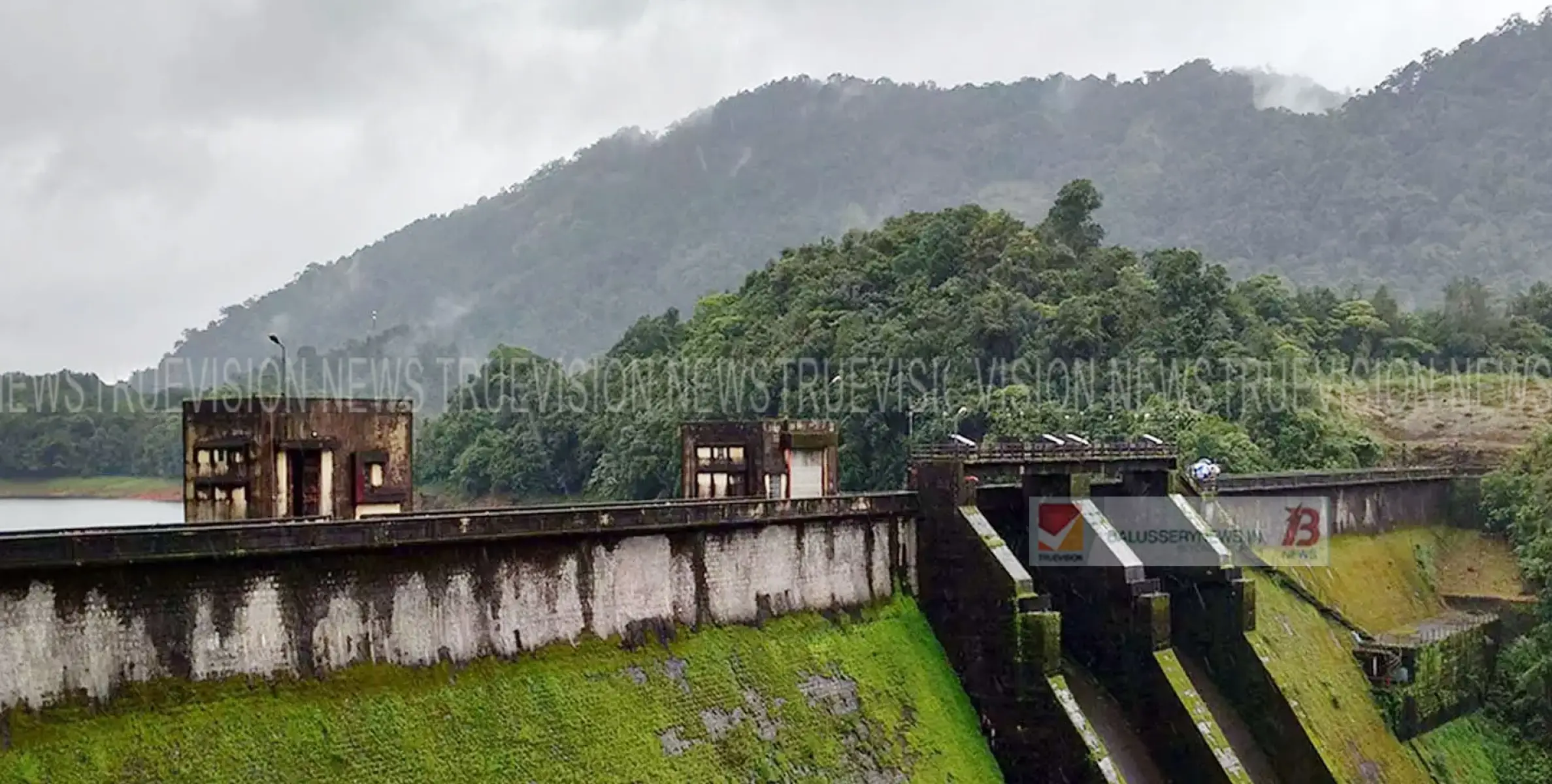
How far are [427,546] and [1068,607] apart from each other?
13.1 metres

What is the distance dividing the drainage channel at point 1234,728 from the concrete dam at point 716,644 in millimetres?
74

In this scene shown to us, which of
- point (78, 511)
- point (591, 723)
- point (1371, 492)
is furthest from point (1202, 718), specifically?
point (78, 511)

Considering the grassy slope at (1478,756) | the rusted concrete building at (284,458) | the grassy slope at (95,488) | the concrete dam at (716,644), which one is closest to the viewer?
the concrete dam at (716,644)

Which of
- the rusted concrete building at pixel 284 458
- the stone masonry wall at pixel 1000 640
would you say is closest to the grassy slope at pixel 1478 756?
the stone masonry wall at pixel 1000 640

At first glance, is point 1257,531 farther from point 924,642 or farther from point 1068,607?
point 924,642

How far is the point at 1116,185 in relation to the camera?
629ft

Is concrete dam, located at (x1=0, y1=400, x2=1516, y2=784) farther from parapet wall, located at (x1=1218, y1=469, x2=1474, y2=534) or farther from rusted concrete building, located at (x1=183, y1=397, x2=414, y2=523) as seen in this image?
parapet wall, located at (x1=1218, y1=469, x2=1474, y2=534)

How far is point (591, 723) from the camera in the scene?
1628 cm

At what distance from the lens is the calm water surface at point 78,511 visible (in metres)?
A: 66.0

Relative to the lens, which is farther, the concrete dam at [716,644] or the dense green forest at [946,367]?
the dense green forest at [946,367]

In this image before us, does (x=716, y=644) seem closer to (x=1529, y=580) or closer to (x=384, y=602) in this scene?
(x=384, y=602)

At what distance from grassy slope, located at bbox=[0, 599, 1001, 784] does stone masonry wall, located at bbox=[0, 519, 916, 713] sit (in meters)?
0.28

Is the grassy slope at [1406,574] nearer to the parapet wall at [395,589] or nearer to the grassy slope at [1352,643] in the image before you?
the grassy slope at [1352,643]

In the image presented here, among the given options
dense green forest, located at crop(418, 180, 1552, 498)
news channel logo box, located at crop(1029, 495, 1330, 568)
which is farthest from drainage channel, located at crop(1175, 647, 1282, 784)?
dense green forest, located at crop(418, 180, 1552, 498)
